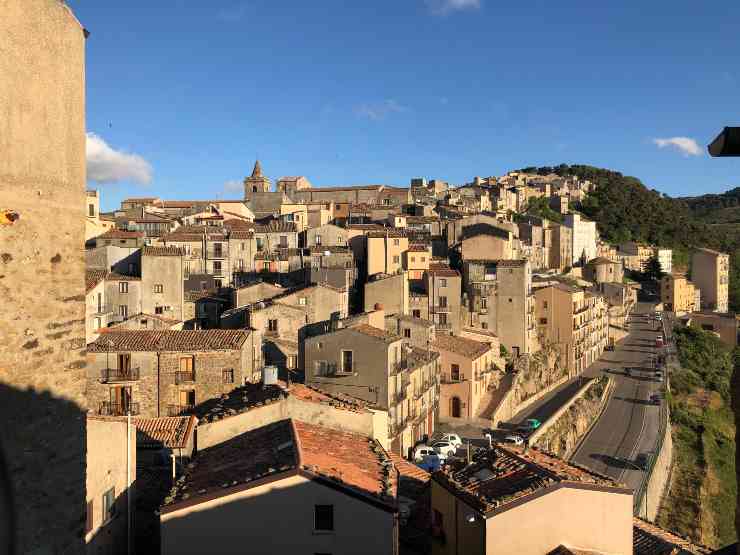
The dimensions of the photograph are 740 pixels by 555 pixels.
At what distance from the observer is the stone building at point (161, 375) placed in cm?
2148

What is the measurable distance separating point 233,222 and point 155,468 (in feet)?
121

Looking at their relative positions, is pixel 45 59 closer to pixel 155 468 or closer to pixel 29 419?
pixel 29 419

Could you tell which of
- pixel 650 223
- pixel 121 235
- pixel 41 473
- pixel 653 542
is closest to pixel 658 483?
pixel 653 542

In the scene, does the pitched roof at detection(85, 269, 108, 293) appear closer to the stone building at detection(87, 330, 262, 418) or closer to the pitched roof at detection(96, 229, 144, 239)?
the pitched roof at detection(96, 229, 144, 239)

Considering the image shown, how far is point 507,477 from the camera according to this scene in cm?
1234

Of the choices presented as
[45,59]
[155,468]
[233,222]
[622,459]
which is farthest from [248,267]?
[45,59]

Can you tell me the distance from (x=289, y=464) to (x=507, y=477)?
4066 mm

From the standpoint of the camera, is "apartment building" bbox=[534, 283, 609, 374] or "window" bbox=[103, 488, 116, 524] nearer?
"window" bbox=[103, 488, 116, 524]

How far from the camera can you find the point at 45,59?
18.0ft

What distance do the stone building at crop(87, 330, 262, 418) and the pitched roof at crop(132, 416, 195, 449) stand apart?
4578 millimetres

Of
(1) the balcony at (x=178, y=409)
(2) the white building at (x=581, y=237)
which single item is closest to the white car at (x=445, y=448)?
(1) the balcony at (x=178, y=409)

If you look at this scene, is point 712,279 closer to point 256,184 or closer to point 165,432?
point 256,184

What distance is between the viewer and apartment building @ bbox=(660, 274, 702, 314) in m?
76.7

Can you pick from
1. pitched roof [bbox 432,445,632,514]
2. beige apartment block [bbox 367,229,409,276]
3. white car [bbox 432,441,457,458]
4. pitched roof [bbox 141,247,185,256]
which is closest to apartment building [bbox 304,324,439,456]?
white car [bbox 432,441,457,458]
